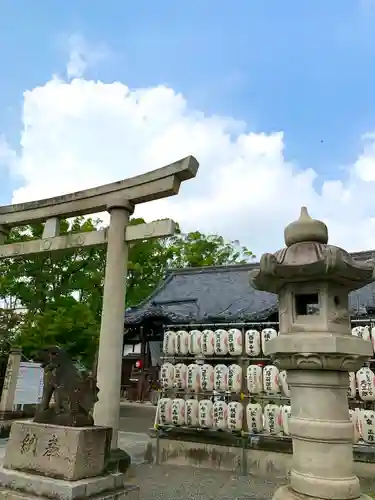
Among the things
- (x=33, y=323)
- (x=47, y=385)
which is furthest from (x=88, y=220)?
(x=47, y=385)

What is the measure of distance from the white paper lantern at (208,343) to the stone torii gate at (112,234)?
226 cm

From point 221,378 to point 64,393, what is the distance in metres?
3.92

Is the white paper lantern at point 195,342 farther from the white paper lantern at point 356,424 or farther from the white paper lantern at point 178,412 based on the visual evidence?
the white paper lantern at point 356,424

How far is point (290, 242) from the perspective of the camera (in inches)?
154

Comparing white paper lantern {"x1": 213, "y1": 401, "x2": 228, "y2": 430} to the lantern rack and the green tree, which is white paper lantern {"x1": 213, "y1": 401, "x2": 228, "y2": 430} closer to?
the lantern rack

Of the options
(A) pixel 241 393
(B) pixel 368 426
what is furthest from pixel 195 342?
(B) pixel 368 426

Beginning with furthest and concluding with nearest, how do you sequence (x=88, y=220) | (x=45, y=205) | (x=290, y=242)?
(x=88, y=220) → (x=45, y=205) → (x=290, y=242)

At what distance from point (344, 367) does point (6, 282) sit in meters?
17.8

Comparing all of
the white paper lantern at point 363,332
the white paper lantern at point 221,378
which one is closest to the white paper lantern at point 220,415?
the white paper lantern at point 221,378

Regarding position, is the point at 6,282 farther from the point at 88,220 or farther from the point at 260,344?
the point at 260,344

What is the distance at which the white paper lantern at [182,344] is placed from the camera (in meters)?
8.90

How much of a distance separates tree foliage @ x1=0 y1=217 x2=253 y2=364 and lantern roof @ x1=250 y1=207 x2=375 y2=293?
8770 millimetres

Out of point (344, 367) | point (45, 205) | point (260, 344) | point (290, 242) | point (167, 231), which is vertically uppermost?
point (45, 205)

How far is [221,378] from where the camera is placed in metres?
8.29
